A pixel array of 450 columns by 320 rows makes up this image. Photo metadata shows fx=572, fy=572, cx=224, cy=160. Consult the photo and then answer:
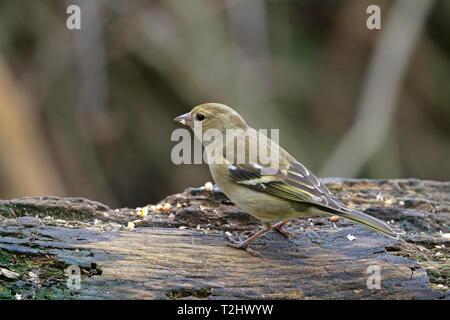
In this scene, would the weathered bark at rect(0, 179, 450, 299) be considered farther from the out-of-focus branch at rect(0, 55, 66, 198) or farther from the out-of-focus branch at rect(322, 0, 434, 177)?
the out-of-focus branch at rect(0, 55, 66, 198)

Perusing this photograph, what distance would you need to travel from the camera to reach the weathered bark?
4.10 m

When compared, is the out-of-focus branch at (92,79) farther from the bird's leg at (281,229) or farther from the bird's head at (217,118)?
the bird's leg at (281,229)

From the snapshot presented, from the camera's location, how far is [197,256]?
4.49 m

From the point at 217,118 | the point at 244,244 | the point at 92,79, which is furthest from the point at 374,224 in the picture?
the point at 92,79

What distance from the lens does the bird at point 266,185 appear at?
183 inches

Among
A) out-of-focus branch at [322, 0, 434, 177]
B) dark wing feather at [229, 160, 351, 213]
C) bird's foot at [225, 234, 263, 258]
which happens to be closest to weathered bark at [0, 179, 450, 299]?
bird's foot at [225, 234, 263, 258]

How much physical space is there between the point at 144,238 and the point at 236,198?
0.86 m

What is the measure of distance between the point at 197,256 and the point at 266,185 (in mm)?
857

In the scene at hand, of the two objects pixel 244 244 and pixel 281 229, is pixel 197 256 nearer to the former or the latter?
pixel 244 244

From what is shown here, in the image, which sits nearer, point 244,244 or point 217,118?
point 244,244

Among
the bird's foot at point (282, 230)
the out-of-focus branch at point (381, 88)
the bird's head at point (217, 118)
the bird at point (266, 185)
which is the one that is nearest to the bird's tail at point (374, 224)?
the bird at point (266, 185)

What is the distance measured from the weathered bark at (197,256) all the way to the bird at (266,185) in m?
0.23

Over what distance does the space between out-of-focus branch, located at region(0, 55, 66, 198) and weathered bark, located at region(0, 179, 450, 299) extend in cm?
348

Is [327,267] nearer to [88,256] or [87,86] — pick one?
[88,256]
